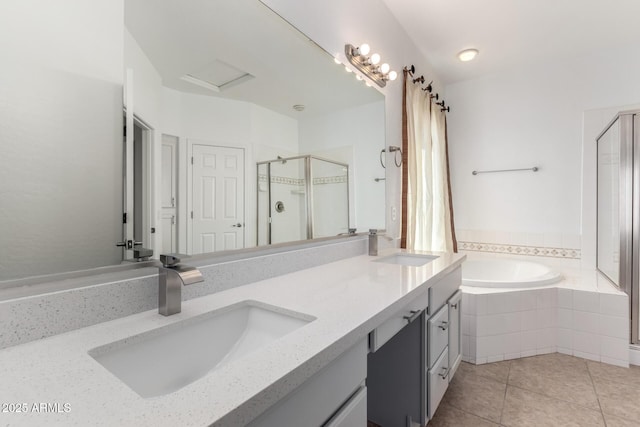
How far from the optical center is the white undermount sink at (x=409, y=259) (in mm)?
1738

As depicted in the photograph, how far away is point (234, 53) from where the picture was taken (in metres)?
1.10

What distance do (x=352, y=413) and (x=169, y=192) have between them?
0.79 metres

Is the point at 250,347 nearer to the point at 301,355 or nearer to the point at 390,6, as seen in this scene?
the point at 301,355

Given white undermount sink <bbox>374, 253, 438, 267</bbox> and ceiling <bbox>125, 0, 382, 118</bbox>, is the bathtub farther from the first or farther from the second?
ceiling <bbox>125, 0, 382, 118</bbox>

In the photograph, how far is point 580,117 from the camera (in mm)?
2777

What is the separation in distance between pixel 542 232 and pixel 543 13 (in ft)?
6.25

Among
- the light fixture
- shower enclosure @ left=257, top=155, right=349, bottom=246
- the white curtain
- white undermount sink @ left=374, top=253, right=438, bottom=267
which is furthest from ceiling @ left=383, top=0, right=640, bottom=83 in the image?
white undermount sink @ left=374, top=253, right=438, bottom=267

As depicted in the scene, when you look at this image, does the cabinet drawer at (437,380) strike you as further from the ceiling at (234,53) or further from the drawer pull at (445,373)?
the ceiling at (234,53)

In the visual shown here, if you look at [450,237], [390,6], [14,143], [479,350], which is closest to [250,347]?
[14,143]

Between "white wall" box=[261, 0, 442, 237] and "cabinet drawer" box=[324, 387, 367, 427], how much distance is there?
1.42 meters

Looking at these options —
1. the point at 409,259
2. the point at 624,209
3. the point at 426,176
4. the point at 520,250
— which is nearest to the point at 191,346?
the point at 409,259

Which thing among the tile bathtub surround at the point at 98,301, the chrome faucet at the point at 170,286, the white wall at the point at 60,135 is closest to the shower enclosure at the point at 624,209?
the tile bathtub surround at the point at 98,301

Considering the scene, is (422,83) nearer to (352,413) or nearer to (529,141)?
(529,141)

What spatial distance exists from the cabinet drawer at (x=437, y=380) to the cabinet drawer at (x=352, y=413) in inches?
26.6
